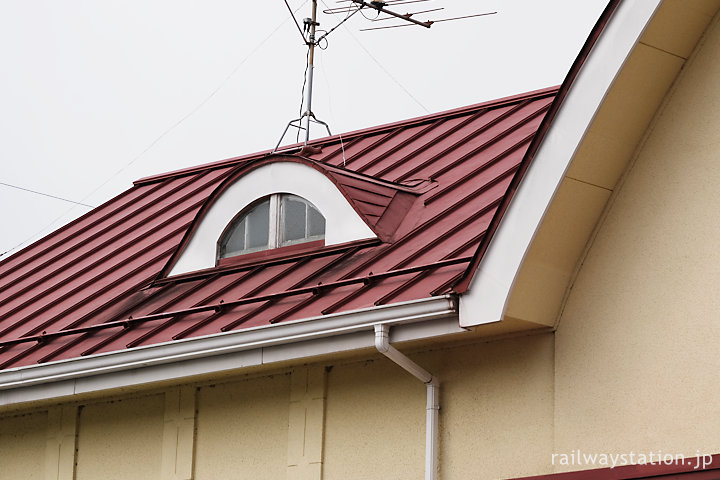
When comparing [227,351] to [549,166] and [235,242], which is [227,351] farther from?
[549,166]

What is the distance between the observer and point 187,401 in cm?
1109

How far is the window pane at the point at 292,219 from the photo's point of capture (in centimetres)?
1191

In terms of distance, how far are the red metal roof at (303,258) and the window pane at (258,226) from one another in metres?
0.20

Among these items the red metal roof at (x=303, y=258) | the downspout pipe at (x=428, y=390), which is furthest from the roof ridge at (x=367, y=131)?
the downspout pipe at (x=428, y=390)

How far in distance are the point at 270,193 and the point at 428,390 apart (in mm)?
3171

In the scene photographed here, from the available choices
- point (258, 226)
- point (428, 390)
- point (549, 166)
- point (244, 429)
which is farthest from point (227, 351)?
point (549, 166)

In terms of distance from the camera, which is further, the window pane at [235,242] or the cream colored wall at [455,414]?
the window pane at [235,242]

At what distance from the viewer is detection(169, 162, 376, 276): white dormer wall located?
453 inches

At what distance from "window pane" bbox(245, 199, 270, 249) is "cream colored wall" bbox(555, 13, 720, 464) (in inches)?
148

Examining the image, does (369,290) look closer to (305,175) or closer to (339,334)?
(339,334)

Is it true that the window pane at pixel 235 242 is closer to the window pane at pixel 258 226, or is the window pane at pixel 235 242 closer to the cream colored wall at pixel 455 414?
the window pane at pixel 258 226

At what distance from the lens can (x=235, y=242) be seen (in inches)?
484

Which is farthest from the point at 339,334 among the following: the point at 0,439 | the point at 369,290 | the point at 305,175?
the point at 0,439

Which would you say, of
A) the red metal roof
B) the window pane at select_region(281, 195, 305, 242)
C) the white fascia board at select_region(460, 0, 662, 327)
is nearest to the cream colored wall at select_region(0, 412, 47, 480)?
the red metal roof
